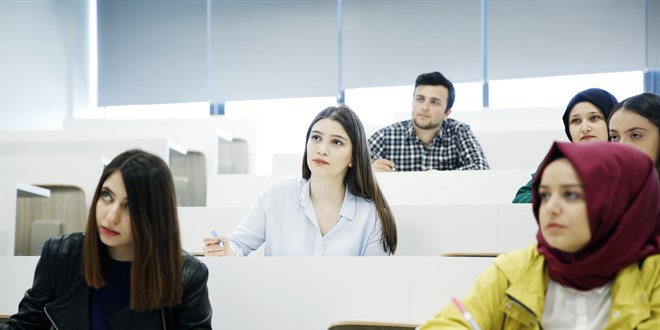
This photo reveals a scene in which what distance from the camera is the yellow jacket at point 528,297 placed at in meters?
1.57

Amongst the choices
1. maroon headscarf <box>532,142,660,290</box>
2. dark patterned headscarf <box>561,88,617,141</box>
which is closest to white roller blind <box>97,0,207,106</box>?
dark patterned headscarf <box>561,88,617,141</box>

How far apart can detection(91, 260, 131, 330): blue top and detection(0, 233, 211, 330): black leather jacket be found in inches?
0.9

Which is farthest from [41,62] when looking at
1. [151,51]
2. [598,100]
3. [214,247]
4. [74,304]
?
[74,304]

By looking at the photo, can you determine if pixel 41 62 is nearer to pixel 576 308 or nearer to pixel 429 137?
pixel 429 137

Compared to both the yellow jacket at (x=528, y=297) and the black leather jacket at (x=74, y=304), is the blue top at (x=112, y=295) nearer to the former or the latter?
the black leather jacket at (x=74, y=304)

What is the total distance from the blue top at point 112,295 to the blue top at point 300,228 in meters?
0.73

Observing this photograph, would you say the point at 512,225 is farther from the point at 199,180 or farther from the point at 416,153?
the point at 199,180

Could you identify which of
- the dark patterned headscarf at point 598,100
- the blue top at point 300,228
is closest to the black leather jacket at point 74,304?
the blue top at point 300,228

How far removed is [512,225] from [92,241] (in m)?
1.40

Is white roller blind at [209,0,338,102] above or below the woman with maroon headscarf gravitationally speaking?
above

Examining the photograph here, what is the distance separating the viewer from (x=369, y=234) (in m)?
2.81

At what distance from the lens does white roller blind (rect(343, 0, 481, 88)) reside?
739cm

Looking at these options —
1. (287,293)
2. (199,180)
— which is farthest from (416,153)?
(287,293)

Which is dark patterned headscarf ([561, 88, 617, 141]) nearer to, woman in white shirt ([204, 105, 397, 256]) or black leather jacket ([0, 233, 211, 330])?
woman in white shirt ([204, 105, 397, 256])
